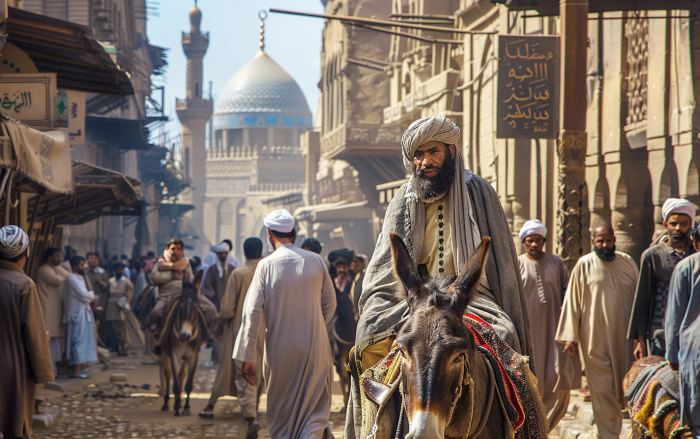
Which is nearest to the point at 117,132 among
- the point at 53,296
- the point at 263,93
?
the point at 53,296

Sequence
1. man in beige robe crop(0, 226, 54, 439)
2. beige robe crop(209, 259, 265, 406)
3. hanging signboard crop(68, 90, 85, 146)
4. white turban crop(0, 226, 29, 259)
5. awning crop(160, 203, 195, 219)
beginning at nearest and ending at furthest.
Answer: man in beige robe crop(0, 226, 54, 439) < white turban crop(0, 226, 29, 259) < beige robe crop(209, 259, 265, 406) < hanging signboard crop(68, 90, 85, 146) < awning crop(160, 203, 195, 219)

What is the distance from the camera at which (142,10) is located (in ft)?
132

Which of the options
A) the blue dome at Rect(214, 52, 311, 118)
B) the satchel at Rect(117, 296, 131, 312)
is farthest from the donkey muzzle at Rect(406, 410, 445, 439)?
the blue dome at Rect(214, 52, 311, 118)

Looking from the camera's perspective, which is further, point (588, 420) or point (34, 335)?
point (588, 420)

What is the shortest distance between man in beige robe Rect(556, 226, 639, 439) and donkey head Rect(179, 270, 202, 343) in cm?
380

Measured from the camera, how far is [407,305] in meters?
3.27

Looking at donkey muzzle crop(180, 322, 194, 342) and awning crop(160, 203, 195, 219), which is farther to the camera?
awning crop(160, 203, 195, 219)

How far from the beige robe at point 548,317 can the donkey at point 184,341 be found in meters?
3.55

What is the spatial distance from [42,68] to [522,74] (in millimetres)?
5189

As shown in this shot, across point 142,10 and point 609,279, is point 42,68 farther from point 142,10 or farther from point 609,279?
point 142,10

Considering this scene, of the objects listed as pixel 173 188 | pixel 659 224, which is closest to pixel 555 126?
pixel 659 224

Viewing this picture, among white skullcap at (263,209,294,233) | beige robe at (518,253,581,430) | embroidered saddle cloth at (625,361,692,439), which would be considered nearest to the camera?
embroidered saddle cloth at (625,361,692,439)

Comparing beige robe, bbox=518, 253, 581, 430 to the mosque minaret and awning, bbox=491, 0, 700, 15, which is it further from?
the mosque minaret

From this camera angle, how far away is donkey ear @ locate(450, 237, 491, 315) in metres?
2.86
